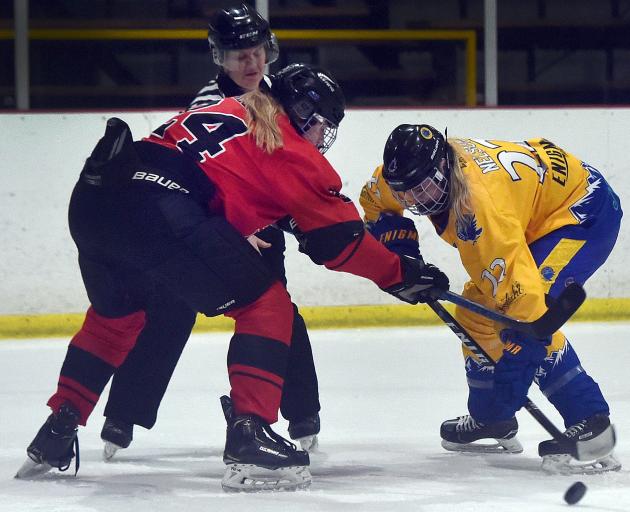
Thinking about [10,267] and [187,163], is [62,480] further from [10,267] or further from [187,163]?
[10,267]

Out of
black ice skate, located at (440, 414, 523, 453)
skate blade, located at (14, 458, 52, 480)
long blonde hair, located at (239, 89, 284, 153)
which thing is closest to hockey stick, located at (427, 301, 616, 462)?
black ice skate, located at (440, 414, 523, 453)

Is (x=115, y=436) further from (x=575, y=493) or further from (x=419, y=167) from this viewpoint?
(x=575, y=493)

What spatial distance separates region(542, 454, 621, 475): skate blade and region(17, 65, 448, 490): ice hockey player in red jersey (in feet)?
1.46

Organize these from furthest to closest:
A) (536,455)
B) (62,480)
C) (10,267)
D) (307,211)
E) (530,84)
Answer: (530,84), (10,267), (536,455), (62,480), (307,211)

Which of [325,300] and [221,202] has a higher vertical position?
[221,202]

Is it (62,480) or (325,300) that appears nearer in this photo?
(62,480)

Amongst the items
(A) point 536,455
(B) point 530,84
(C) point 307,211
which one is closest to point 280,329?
(C) point 307,211

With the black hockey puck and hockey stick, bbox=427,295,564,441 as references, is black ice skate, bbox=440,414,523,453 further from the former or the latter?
the black hockey puck

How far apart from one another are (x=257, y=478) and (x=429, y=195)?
25.3 inches

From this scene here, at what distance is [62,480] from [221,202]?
640 mm

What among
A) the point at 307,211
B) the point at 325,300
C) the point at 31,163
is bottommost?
the point at 325,300

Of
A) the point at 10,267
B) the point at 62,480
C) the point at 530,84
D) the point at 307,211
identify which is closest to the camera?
the point at 307,211

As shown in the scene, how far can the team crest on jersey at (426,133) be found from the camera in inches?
97.0

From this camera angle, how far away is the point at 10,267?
442cm
